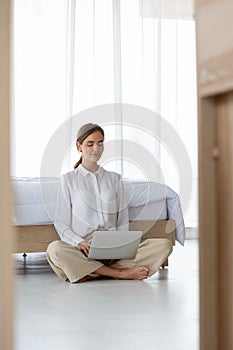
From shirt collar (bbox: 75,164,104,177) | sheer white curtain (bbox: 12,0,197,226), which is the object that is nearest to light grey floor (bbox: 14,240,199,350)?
shirt collar (bbox: 75,164,104,177)

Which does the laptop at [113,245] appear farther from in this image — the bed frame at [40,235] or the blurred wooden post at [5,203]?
the blurred wooden post at [5,203]

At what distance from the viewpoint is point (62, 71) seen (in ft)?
18.5

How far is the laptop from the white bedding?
289 mm

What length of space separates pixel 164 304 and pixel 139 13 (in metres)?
3.50

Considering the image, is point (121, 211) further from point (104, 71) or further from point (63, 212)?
point (104, 71)

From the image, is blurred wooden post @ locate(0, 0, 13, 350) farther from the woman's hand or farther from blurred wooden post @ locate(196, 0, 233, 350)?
the woman's hand

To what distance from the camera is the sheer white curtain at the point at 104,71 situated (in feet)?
18.2

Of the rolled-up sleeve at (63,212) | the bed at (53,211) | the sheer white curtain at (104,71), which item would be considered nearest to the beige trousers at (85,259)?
the rolled-up sleeve at (63,212)

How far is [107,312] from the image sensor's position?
2711 millimetres

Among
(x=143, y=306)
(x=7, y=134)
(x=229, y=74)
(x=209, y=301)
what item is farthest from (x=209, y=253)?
(x=143, y=306)

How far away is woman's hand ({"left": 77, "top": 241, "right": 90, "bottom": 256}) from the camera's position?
11.6ft

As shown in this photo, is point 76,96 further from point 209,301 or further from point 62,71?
point 209,301

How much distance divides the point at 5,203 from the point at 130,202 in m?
2.87

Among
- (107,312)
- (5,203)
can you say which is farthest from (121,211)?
(5,203)
